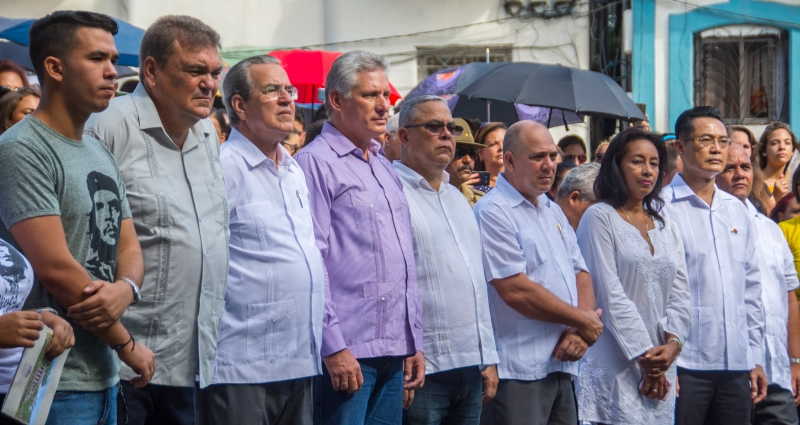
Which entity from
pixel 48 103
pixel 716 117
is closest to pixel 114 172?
pixel 48 103

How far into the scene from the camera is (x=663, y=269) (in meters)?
6.56

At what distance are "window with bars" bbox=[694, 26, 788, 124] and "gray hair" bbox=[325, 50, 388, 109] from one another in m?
12.6

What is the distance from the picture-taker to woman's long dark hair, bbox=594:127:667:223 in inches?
264

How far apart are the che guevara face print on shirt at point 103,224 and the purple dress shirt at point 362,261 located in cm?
130

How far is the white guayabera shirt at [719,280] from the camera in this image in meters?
6.79

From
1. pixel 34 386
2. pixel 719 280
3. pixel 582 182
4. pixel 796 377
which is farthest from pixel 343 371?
pixel 796 377

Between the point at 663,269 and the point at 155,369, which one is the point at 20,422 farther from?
the point at 663,269

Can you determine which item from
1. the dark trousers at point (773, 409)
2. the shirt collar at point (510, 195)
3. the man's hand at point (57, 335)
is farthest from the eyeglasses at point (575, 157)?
the man's hand at point (57, 335)

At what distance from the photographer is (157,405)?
4.57m

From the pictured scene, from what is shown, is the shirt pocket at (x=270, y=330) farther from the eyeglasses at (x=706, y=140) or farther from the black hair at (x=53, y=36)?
the eyeglasses at (x=706, y=140)

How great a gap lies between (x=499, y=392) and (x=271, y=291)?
1668 millimetres

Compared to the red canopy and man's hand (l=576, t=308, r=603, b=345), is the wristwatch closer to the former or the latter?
man's hand (l=576, t=308, r=603, b=345)

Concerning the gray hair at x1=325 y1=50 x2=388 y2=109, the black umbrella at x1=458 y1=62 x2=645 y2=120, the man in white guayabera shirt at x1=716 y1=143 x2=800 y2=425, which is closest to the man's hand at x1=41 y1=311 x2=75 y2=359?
the gray hair at x1=325 y1=50 x2=388 y2=109

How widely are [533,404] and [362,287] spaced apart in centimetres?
123
